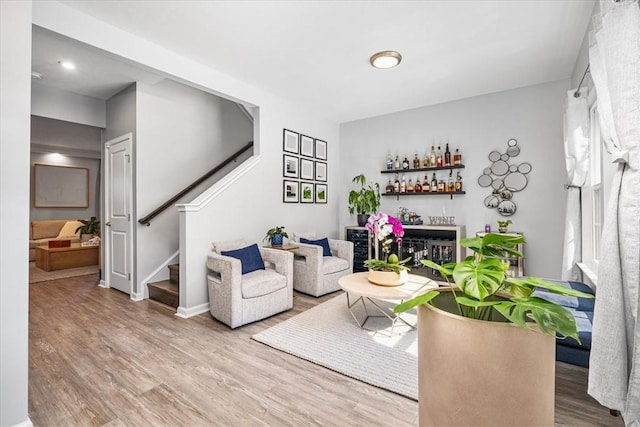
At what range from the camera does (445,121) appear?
15.4ft

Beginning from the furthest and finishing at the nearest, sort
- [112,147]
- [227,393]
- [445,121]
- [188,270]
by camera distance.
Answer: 1. [445,121]
2. [112,147]
3. [188,270]
4. [227,393]

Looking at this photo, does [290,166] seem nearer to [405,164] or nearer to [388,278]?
[405,164]

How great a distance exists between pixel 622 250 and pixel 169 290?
13.0 feet

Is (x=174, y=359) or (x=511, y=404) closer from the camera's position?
(x=511, y=404)

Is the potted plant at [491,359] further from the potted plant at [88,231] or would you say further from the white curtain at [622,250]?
the potted plant at [88,231]

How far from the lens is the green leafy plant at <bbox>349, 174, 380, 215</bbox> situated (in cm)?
511

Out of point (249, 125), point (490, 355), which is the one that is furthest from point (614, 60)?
point (249, 125)

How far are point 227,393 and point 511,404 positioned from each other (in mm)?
1733

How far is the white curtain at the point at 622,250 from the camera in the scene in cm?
132

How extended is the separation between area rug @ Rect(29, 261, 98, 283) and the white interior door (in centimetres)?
138

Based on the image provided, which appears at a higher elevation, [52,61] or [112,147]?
[52,61]

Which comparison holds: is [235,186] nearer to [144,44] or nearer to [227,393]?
[144,44]

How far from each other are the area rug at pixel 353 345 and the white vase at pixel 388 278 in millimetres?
458

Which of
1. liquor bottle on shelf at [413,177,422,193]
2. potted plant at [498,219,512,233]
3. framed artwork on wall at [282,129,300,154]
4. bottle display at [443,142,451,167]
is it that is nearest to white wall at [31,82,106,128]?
framed artwork on wall at [282,129,300,154]
